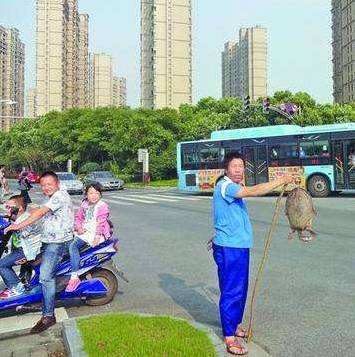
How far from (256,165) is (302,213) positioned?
19.3 m

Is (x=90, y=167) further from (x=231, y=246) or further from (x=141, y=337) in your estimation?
(x=231, y=246)

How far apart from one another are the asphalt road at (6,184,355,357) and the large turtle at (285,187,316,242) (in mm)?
1010

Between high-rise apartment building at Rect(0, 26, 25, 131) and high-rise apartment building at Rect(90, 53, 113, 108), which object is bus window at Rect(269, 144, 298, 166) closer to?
high-rise apartment building at Rect(0, 26, 25, 131)

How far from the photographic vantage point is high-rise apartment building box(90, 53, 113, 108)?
343 ft

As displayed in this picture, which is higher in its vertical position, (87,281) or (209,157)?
(209,157)

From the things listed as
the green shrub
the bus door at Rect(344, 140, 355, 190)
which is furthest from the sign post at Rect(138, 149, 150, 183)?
the bus door at Rect(344, 140, 355, 190)

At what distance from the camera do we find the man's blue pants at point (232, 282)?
14.9 feet

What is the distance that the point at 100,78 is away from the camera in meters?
104

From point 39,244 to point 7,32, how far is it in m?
66.1

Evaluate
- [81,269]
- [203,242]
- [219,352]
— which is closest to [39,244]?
[81,269]

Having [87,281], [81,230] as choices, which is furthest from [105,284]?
[81,230]

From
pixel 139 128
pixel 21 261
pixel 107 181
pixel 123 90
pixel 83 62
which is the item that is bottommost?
pixel 21 261

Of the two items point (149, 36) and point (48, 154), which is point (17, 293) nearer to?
point (48, 154)

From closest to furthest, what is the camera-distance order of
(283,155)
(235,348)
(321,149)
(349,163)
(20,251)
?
1. (235,348)
2. (20,251)
3. (349,163)
4. (321,149)
5. (283,155)
